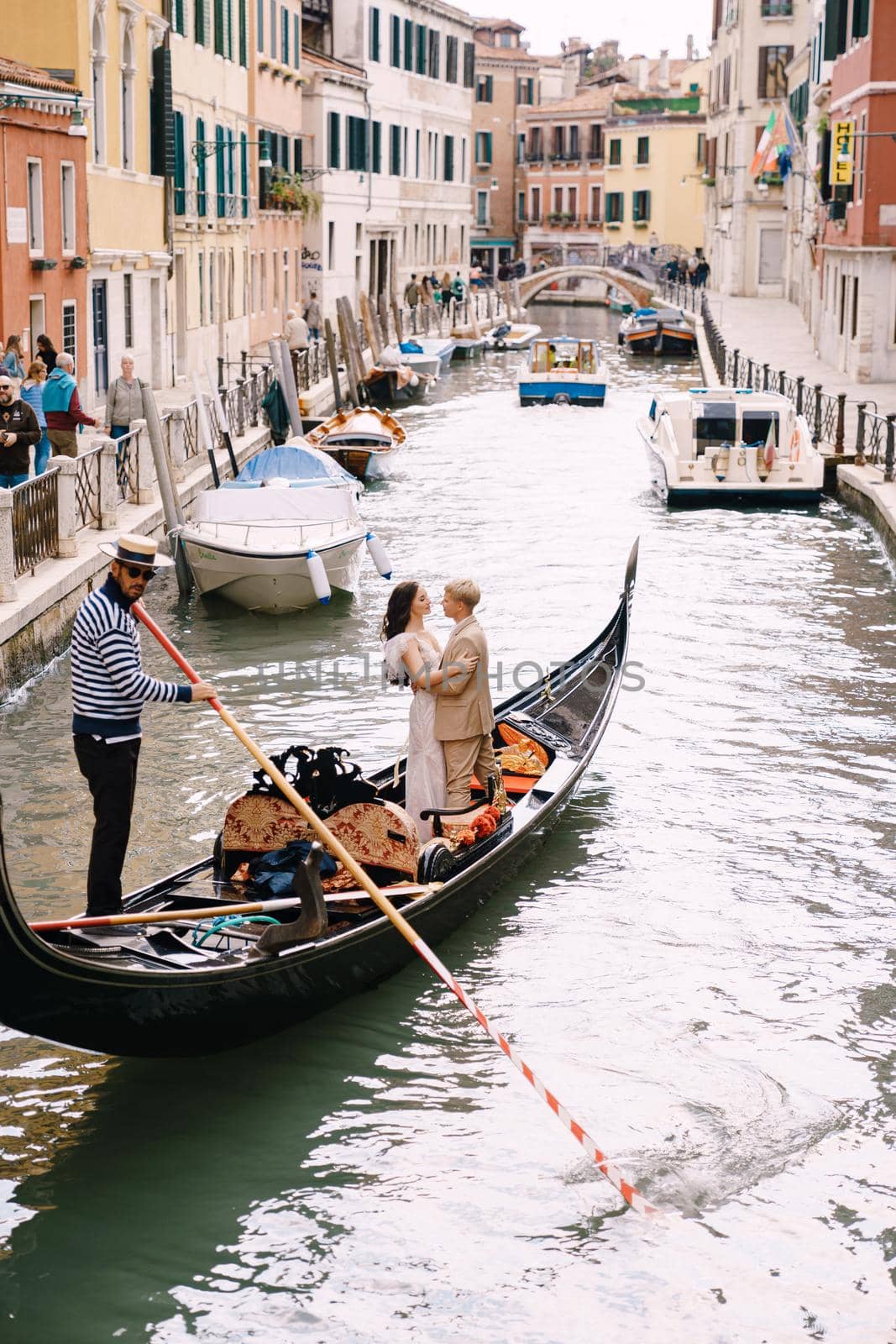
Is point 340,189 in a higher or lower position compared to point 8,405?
higher

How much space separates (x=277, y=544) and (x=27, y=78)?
530 cm

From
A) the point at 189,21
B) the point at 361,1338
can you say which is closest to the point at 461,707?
the point at 361,1338

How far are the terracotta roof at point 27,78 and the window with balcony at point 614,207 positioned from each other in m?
52.7

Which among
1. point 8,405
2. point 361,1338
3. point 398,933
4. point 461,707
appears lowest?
point 361,1338

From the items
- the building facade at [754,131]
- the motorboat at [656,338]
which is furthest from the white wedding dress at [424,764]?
the building facade at [754,131]

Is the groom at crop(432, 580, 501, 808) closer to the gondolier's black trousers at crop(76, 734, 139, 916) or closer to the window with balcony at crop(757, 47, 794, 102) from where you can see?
the gondolier's black trousers at crop(76, 734, 139, 916)

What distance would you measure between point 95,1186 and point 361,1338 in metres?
1.02

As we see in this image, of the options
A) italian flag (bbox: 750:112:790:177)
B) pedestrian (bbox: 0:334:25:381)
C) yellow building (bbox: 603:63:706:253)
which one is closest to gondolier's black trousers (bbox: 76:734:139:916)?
pedestrian (bbox: 0:334:25:381)

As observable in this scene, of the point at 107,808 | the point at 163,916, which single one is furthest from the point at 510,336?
the point at 163,916

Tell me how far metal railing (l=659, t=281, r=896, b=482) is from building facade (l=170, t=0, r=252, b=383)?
7385mm

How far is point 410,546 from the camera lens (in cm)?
1620

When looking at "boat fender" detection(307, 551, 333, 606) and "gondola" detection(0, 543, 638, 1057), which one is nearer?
"gondola" detection(0, 543, 638, 1057)

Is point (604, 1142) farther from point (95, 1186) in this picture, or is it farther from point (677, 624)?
point (677, 624)

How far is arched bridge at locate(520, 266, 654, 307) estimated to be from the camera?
183 ft
